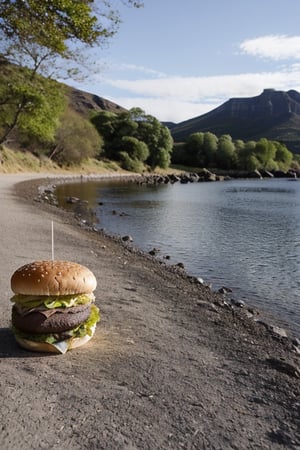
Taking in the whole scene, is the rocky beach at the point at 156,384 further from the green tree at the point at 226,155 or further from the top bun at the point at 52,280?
the green tree at the point at 226,155

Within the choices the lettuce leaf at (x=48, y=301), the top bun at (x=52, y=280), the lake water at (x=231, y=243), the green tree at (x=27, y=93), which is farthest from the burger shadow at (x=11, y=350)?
the green tree at (x=27, y=93)

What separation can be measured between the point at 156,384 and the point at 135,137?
426ft

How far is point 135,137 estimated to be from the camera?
132500mm

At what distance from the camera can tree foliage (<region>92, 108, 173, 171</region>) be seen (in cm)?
12319

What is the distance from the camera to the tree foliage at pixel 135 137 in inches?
4850

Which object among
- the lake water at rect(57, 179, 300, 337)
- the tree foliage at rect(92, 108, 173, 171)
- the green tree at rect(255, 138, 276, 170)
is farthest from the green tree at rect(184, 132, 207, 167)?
the lake water at rect(57, 179, 300, 337)

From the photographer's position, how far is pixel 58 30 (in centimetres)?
1203

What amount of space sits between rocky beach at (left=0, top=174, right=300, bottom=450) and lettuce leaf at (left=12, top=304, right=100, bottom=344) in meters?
0.24

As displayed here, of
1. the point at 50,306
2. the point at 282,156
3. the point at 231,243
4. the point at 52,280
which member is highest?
the point at 282,156

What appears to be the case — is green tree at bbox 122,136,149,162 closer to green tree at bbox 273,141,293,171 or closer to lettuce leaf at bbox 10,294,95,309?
green tree at bbox 273,141,293,171

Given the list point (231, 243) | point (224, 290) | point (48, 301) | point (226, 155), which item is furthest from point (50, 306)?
point (226, 155)

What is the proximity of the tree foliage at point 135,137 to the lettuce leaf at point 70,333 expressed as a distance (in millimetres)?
114451

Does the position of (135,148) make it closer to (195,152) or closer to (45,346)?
(195,152)

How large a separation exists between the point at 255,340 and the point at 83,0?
9.21 m
